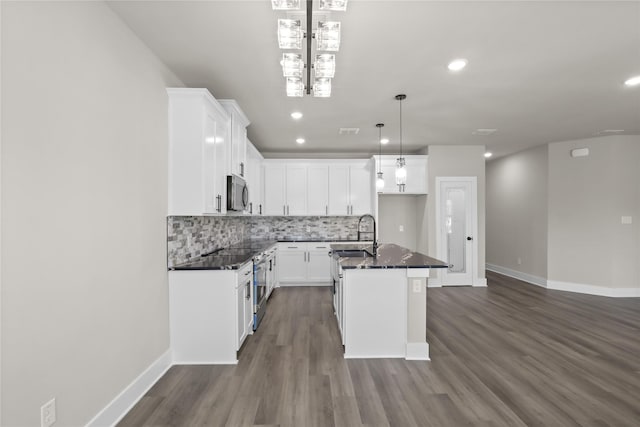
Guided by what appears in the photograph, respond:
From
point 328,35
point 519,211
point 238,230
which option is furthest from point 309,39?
point 519,211

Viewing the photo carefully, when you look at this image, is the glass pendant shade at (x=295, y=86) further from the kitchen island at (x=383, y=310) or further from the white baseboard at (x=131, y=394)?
the white baseboard at (x=131, y=394)

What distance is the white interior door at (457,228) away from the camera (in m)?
5.85

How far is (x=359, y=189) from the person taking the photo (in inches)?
238

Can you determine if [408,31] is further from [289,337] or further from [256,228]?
[256,228]

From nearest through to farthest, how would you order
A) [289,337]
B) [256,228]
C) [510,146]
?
[289,337], [510,146], [256,228]

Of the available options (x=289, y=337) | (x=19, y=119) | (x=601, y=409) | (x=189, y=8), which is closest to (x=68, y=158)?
(x=19, y=119)

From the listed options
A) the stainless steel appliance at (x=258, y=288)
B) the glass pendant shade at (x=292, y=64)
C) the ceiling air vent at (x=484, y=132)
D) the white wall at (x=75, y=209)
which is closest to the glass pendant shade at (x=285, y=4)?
the glass pendant shade at (x=292, y=64)

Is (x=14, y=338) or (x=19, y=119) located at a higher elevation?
(x=19, y=119)

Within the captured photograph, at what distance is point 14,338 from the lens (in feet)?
4.44

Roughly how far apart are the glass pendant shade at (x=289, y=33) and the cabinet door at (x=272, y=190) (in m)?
4.21

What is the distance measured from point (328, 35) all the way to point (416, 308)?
2523 millimetres

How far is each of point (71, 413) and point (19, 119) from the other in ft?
5.37

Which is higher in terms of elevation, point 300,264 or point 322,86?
point 322,86

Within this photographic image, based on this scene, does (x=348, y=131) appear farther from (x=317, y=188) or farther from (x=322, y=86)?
(x=322, y=86)
